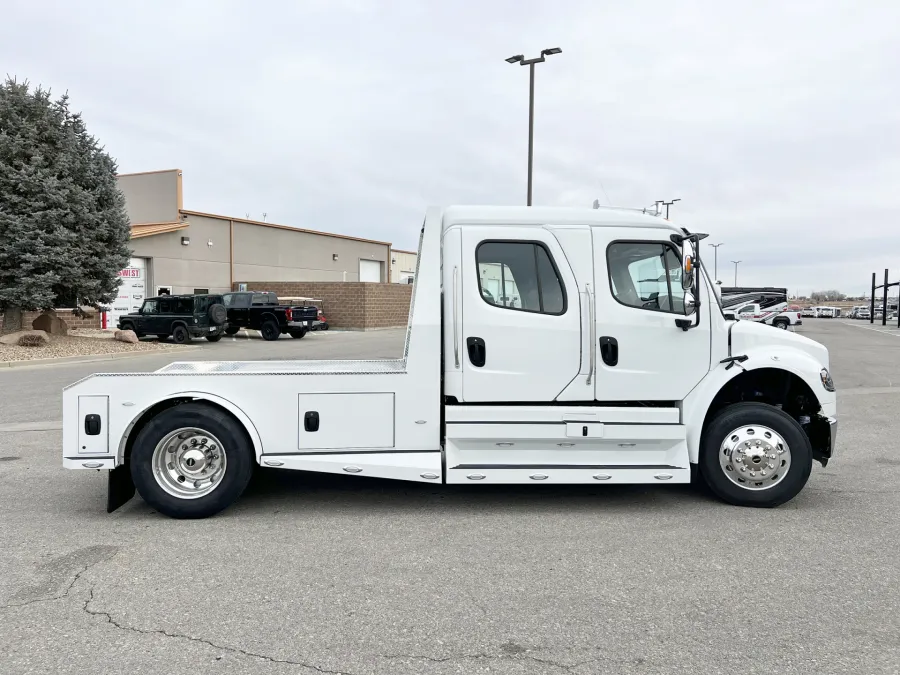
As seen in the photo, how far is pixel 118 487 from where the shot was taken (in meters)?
5.15

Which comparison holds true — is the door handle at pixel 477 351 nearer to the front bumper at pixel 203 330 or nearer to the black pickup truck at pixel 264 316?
the front bumper at pixel 203 330

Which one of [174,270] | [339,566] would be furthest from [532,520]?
[174,270]

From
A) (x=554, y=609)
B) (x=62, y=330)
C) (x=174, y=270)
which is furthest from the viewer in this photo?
(x=174, y=270)

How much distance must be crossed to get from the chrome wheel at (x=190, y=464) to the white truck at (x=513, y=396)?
0.01 meters

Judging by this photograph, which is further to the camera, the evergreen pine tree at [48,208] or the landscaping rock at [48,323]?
the landscaping rock at [48,323]

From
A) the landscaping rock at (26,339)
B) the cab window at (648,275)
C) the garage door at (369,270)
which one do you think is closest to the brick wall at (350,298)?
the garage door at (369,270)

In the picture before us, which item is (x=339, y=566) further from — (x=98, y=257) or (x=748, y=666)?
(x=98, y=257)

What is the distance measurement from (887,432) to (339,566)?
7.50 metres

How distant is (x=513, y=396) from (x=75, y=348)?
18521 mm

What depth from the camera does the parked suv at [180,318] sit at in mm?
23438

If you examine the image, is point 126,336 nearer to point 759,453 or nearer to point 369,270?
point 759,453

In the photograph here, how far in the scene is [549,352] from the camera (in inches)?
200

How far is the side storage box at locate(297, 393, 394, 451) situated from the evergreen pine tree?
16.8 meters

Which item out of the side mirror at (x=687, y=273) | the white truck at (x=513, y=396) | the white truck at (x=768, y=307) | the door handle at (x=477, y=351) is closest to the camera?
the side mirror at (x=687, y=273)
